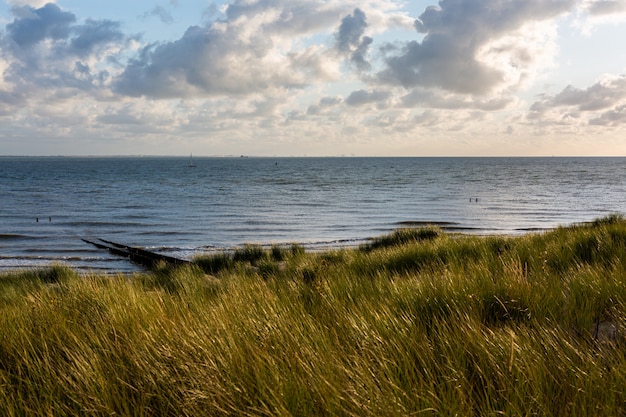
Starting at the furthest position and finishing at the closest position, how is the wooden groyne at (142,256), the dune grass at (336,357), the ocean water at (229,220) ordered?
the ocean water at (229,220), the wooden groyne at (142,256), the dune grass at (336,357)

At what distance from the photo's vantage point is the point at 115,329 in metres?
4.51

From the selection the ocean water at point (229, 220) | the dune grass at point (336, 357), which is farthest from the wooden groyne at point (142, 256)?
the dune grass at point (336, 357)

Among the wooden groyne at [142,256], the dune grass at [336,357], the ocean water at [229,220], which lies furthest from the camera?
the ocean water at [229,220]

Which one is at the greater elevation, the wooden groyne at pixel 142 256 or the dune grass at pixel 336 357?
the dune grass at pixel 336 357

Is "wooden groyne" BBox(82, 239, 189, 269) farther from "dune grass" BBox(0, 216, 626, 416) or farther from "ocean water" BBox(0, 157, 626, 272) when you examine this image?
"dune grass" BBox(0, 216, 626, 416)

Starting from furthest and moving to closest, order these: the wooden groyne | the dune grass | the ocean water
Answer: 1. the ocean water
2. the wooden groyne
3. the dune grass

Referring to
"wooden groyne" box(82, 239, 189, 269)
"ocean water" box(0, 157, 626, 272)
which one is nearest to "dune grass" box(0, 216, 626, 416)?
"wooden groyne" box(82, 239, 189, 269)

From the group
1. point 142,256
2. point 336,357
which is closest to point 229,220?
point 142,256

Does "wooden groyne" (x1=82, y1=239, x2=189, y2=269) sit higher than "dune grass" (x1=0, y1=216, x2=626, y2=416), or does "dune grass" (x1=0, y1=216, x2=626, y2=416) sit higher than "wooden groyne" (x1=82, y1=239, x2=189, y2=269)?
"dune grass" (x1=0, y1=216, x2=626, y2=416)

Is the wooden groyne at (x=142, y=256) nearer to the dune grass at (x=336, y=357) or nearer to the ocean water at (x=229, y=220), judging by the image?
the ocean water at (x=229, y=220)

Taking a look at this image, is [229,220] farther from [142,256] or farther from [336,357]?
[336,357]

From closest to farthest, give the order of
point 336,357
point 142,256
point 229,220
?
point 336,357 < point 142,256 < point 229,220

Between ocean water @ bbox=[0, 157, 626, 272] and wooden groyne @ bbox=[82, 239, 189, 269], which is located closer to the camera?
wooden groyne @ bbox=[82, 239, 189, 269]

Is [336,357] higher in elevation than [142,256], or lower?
higher
